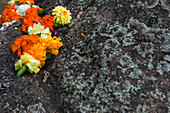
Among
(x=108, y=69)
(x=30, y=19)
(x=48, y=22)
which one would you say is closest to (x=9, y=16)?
(x=30, y=19)

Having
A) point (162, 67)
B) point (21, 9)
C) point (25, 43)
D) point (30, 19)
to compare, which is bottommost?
point (162, 67)

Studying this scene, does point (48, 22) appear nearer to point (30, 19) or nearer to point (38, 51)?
point (30, 19)

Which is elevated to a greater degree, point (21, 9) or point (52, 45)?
point (21, 9)

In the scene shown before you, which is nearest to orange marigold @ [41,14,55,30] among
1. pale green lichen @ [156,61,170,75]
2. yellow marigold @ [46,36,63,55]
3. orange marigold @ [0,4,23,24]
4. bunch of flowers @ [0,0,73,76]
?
bunch of flowers @ [0,0,73,76]

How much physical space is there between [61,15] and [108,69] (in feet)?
3.22

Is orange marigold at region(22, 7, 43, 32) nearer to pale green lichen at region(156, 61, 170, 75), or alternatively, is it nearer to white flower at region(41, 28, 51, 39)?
white flower at region(41, 28, 51, 39)

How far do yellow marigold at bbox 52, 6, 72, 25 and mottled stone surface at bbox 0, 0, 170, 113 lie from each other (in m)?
0.27

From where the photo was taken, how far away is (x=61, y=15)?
199cm

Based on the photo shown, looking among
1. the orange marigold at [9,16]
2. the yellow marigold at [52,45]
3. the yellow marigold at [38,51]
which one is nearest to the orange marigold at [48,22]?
the yellow marigold at [52,45]

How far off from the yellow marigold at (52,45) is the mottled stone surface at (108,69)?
2.9 inches

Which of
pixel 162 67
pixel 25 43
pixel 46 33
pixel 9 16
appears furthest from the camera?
A: pixel 9 16

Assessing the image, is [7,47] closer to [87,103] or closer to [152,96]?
[87,103]

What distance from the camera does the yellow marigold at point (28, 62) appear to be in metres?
1.52

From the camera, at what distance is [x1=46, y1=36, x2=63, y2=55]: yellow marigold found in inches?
67.1
